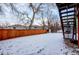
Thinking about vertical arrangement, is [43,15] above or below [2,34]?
above

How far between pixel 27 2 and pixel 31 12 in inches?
5.3

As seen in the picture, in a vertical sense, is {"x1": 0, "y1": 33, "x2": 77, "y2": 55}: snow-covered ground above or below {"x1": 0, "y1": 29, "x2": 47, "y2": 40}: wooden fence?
below

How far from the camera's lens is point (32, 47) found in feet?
7.06

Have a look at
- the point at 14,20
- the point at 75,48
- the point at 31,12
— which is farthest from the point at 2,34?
the point at 75,48

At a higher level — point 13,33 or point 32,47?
point 13,33

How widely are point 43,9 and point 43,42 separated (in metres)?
0.42

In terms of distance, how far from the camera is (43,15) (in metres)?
2.16

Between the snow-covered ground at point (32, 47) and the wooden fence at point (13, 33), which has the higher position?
the wooden fence at point (13, 33)

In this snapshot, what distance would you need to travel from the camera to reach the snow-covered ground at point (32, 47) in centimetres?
214

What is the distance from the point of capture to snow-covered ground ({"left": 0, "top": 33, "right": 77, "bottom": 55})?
214 centimetres

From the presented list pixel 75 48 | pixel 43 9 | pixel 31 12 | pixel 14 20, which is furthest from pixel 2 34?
pixel 75 48

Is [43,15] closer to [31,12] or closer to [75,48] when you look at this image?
[31,12]
